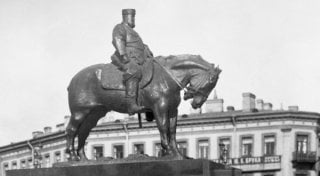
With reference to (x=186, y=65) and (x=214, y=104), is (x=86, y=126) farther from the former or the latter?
(x=214, y=104)

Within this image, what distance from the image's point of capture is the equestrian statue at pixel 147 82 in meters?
24.5

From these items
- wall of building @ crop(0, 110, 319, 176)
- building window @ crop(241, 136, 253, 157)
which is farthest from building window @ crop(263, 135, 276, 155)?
building window @ crop(241, 136, 253, 157)

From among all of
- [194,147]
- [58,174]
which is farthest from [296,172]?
[58,174]

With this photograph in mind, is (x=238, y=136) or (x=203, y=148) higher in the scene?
(x=238, y=136)

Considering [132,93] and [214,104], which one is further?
[214,104]

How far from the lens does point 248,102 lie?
90062 mm

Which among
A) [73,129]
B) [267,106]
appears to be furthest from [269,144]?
[73,129]

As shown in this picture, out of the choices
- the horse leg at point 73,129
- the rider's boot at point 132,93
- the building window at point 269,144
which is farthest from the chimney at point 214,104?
the rider's boot at point 132,93

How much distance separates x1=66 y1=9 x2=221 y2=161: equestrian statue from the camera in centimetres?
2448

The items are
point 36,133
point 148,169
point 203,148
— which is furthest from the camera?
point 36,133

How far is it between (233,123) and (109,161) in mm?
63075

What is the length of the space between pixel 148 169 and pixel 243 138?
208 feet

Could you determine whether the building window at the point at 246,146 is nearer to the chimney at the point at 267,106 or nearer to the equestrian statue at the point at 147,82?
the chimney at the point at 267,106

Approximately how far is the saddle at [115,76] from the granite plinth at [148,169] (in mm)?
1812
